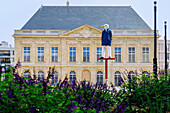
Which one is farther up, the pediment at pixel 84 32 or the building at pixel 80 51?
the pediment at pixel 84 32

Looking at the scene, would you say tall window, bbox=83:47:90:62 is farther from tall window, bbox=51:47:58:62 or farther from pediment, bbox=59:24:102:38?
tall window, bbox=51:47:58:62

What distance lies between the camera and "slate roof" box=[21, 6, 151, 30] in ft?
113

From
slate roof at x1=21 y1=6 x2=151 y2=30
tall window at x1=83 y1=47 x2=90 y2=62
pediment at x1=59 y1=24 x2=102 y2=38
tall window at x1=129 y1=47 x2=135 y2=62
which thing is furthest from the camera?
slate roof at x1=21 y1=6 x2=151 y2=30

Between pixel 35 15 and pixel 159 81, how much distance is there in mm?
32258

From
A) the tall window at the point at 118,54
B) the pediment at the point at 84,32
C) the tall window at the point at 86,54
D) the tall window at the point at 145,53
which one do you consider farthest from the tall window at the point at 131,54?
the tall window at the point at 86,54

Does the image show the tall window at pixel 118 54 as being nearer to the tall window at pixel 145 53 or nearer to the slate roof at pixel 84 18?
the tall window at pixel 145 53

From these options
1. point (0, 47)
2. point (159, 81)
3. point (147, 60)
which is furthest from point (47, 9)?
point (0, 47)

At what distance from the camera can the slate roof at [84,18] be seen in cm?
3450

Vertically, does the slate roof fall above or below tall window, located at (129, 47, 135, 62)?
above

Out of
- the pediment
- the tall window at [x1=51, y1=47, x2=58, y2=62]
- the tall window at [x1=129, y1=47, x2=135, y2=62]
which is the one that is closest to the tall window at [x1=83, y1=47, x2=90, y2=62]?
the pediment

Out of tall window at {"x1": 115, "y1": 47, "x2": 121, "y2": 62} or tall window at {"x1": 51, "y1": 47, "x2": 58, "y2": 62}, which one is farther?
tall window at {"x1": 115, "y1": 47, "x2": 121, "y2": 62}

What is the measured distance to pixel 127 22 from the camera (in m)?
35.2

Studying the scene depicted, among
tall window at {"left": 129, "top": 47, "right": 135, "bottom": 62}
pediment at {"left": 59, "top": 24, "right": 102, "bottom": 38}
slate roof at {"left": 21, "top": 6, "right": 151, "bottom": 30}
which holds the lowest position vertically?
tall window at {"left": 129, "top": 47, "right": 135, "bottom": 62}

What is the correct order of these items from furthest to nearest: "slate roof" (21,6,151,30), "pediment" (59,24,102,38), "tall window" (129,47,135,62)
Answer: "slate roof" (21,6,151,30) < "tall window" (129,47,135,62) < "pediment" (59,24,102,38)
